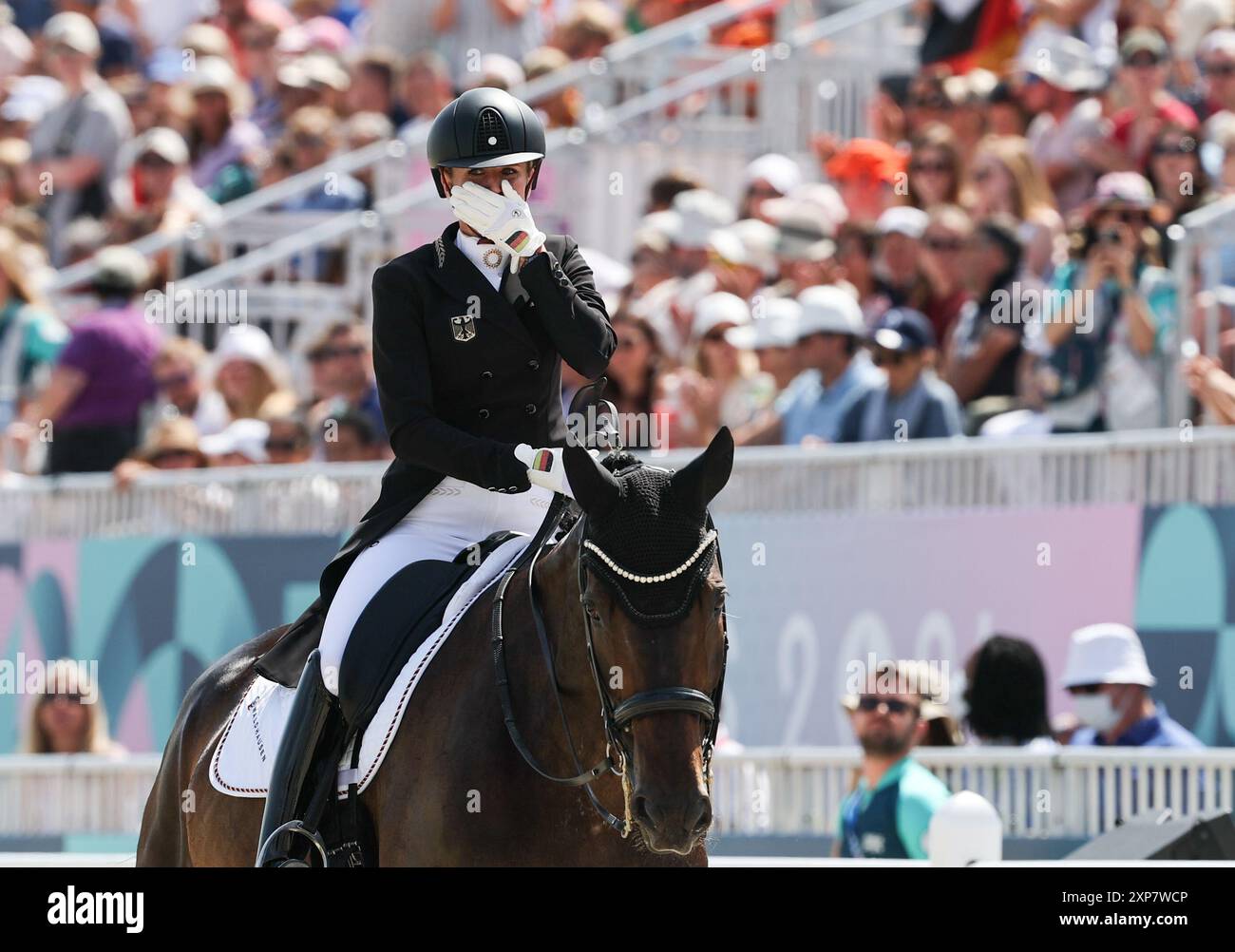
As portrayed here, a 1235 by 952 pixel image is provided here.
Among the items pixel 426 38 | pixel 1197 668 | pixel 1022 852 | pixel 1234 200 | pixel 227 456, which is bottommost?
pixel 1022 852

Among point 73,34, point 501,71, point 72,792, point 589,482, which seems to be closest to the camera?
point 589,482

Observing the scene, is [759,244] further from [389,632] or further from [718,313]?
[389,632]

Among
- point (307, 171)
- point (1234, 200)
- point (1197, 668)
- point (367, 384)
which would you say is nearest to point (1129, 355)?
point (1234, 200)

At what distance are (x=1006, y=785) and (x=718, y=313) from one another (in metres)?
3.90

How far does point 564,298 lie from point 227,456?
749cm

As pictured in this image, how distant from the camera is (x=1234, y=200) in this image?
11.8 meters

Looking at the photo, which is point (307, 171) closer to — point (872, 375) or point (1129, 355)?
point (872, 375)

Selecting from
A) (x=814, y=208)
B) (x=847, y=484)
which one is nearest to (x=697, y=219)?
(x=814, y=208)

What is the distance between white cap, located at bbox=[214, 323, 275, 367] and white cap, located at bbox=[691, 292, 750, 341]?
2.83 m

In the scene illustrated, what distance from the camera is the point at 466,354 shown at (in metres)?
7.53

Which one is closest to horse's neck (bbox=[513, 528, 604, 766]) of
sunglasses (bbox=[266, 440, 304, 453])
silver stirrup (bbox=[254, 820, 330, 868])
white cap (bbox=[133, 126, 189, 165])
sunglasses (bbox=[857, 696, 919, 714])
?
silver stirrup (bbox=[254, 820, 330, 868])

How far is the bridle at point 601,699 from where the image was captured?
643 cm

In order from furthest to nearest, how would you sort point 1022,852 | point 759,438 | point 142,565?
1. point 142,565
2. point 759,438
3. point 1022,852

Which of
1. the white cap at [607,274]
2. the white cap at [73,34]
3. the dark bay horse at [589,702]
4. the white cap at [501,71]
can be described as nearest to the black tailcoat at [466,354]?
the dark bay horse at [589,702]
